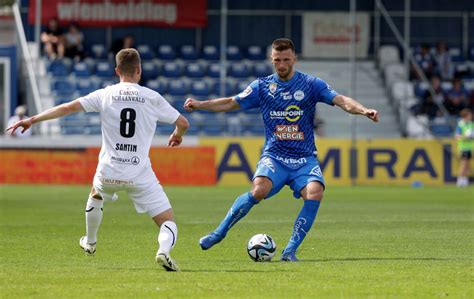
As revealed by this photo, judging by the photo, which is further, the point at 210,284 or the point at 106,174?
the point at 106,174

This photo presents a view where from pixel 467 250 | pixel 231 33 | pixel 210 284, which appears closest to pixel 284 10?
pixel 231 33

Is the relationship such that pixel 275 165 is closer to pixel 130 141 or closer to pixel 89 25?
pixel 130 141

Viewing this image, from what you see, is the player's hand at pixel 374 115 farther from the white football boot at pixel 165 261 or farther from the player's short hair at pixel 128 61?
Answer: the white football boot at pixel 165 261

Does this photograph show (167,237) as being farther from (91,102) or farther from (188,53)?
(188,53)

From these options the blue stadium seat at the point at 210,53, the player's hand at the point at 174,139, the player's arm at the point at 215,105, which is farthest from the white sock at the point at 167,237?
the blue stadium seat at the point at 210,53

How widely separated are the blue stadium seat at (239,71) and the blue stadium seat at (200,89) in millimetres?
1299

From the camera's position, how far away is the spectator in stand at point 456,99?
36.9m

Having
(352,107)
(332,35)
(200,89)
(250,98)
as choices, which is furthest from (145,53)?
(352,107)

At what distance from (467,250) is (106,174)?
4385 mm

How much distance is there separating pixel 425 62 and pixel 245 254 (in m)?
26.6

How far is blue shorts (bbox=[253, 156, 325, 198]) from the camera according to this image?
1266 centimetres

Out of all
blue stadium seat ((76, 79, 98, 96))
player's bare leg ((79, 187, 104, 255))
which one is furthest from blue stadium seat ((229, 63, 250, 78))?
player's bare leg ((79, 187, 104, 255))

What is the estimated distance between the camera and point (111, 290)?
9.67m

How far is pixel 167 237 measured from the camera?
36.5 ft
